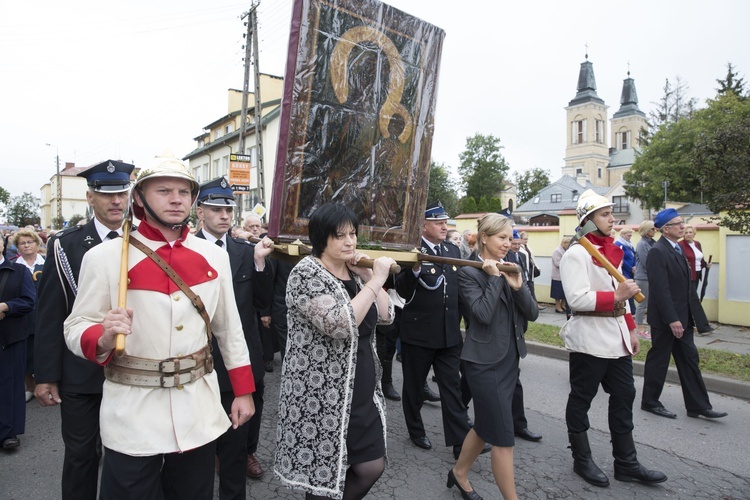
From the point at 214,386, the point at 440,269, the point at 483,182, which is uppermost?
the point at 483,182

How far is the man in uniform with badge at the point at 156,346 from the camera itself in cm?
209

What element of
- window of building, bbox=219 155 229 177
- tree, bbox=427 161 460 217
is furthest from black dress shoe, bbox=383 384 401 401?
tree, bbox=427 161 460 217

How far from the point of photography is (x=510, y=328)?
11.5 feet

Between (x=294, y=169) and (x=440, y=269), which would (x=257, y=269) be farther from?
(x=440, y=269)

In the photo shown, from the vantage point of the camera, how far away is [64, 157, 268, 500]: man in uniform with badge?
209cm

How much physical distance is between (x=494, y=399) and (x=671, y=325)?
9.12 feet

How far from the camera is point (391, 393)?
6141mm

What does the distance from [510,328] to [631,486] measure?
1.62 metres

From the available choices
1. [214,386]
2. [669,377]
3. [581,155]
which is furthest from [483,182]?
[214,386]

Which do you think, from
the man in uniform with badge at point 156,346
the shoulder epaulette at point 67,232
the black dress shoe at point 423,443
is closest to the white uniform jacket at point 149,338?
the man in uniform with badge at point 156,346

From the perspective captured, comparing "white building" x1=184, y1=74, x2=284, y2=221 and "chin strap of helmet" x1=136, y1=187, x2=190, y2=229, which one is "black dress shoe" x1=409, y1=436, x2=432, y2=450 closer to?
"chin strap of helmet" x1=136, y1=187, x2=190, y2=229

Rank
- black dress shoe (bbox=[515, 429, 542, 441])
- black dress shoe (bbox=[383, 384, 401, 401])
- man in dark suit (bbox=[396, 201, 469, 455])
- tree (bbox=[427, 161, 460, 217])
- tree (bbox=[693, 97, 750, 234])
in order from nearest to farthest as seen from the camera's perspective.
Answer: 1. man in dark suit (bbox=[396, 201, 469, 455])
2. black dress shoe (bbox=[515, 429, 542, 441])
3. black dress shoe (bbox=[383, 384, 401, 401])
4. tree (bbox=[693, 97, 750, 234])
5. tree (bbox=[427, 161, 460, 217])

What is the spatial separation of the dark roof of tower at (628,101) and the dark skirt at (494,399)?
124424 mm

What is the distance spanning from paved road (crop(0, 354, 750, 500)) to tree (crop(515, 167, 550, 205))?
272ft
